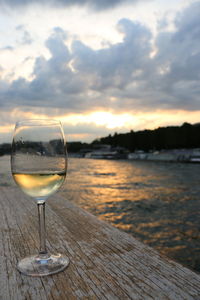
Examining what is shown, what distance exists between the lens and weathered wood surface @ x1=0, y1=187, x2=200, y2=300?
872mm

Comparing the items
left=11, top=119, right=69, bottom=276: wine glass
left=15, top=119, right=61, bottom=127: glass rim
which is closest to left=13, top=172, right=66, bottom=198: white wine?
left=11, top=119, right=69, bottom=276: wine glass

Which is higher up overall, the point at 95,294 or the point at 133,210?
the point at 95,294

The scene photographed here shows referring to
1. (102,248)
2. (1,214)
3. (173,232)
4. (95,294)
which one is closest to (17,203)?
(1,214)

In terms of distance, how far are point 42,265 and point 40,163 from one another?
366 millimetres

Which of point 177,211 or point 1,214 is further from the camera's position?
point 177,211

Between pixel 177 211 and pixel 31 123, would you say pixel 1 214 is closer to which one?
pixel 31 123

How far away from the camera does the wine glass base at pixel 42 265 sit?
101cm

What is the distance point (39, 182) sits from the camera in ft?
3.49

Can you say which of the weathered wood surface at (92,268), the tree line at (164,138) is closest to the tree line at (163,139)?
the tree line at (164,138)

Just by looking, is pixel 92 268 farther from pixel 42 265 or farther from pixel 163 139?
pixel 163 139

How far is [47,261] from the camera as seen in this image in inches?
43.2

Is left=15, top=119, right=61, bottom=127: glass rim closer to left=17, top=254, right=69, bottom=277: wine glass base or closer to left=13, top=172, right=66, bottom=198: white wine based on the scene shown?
left=13, top=172, right=66, bottom=198: white wine

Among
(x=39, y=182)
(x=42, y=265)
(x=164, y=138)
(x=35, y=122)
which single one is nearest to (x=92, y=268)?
(x=42, y=265)

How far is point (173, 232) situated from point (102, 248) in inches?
265
